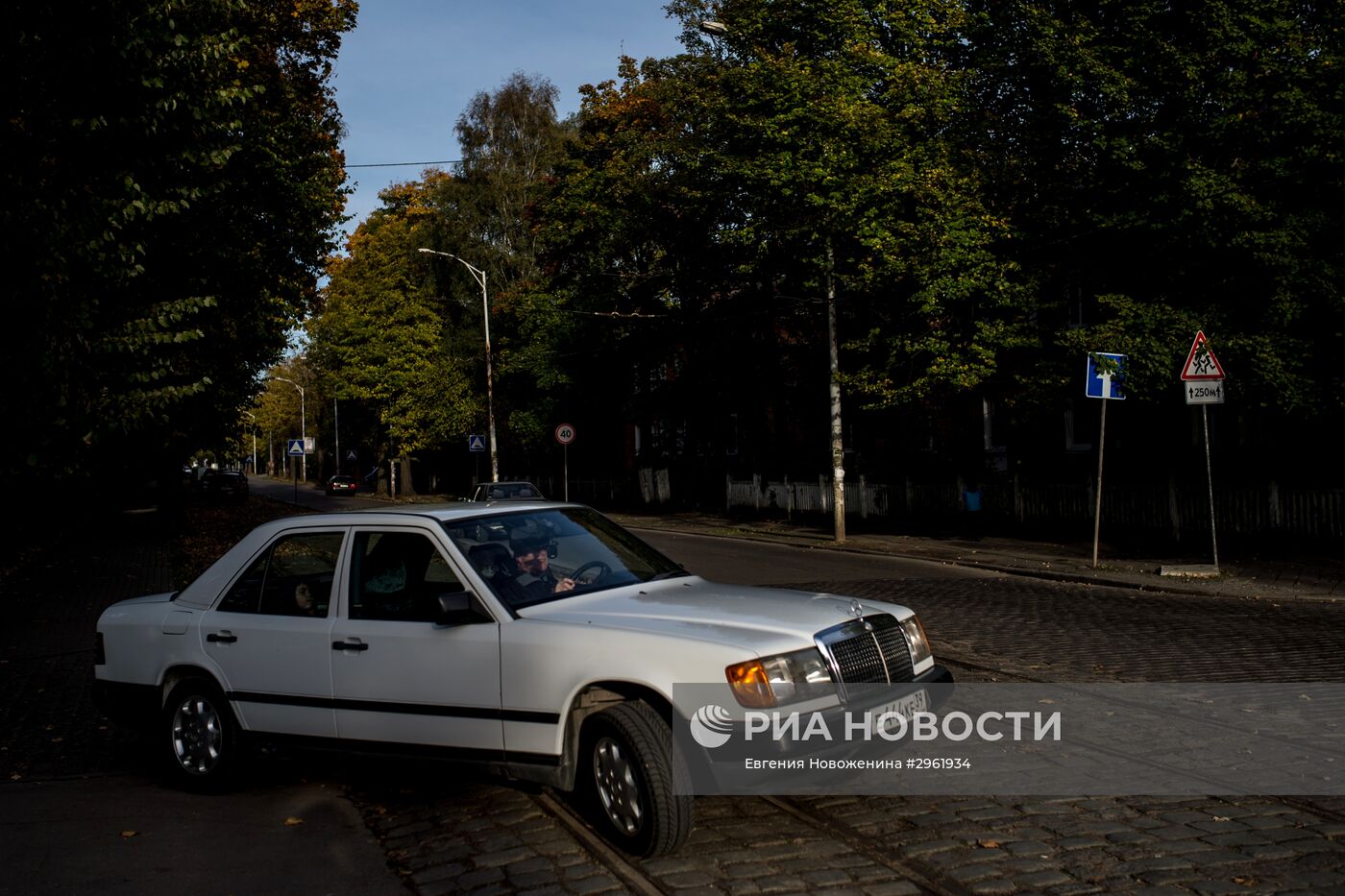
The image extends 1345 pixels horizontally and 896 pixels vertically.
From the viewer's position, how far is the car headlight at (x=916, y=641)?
534 centimetres

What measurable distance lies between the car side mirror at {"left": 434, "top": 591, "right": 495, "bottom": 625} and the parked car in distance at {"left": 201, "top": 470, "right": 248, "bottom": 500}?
5658cm

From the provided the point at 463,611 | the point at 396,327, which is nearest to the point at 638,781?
the point at 463,611

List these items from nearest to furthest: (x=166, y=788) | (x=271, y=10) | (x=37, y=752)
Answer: (x=166, y=788), (x=37, y=752), (x=271, y=10)

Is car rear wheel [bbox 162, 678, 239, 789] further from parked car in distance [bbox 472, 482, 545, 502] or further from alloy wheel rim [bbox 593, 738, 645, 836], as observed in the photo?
parked car in distance [bbox 472, 482, 545, 502]

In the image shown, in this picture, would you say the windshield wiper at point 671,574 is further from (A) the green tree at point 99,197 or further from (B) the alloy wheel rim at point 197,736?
(A) the green tree at point 99,197

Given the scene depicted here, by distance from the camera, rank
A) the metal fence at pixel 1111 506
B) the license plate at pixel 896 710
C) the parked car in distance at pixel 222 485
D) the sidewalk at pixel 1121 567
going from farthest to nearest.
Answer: the parked car in distance at pixel 222 485 < the metal fence at pixel 1111 506 < the sidewalk at pixel 1121 567 < the license plate at pixel 896 710

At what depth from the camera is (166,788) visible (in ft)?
20.9

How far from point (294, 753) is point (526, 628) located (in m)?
1.83

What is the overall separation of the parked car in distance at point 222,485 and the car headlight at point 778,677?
57.7 metres

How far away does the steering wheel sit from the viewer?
18.6ft

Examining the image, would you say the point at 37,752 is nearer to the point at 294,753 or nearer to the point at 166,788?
the point at 166,788

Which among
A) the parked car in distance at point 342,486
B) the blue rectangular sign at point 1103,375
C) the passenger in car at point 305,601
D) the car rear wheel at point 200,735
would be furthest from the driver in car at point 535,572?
the parked car in distance at point 342,486

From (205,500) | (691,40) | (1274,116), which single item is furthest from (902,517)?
(205,500)

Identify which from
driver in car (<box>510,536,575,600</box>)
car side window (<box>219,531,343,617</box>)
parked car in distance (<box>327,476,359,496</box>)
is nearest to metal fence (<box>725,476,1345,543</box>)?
driver in car (<box>510,536,575,600</box>)
